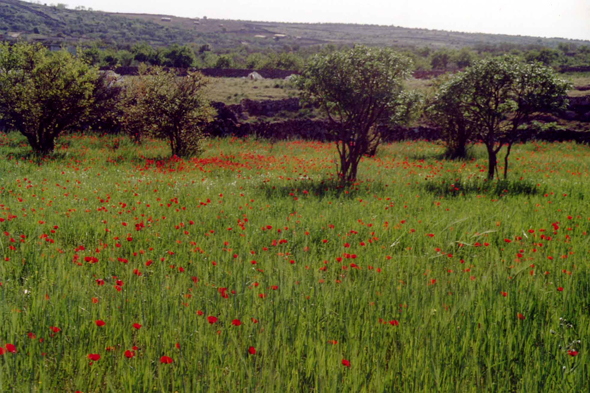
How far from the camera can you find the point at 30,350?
7.98 ft

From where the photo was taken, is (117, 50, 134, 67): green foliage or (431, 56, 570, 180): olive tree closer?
(431, 56, 570, 180): olive tree

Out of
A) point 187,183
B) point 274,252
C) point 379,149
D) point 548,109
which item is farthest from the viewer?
point 379,149

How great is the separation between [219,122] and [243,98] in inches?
128

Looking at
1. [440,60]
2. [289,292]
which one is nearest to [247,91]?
[289,292]

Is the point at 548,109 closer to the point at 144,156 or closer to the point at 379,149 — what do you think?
the point at 379,149

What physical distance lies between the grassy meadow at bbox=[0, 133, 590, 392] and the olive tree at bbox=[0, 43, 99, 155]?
23.2ft

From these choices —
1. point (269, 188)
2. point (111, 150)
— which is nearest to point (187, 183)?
point (269, 188)

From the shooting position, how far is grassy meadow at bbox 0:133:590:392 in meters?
2.43

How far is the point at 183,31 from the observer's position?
4884 inches

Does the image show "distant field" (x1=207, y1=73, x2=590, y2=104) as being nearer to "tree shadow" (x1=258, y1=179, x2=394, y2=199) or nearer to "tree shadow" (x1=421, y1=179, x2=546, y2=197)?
"tree shadow" (x1=421, y1=179, x2=546, y2=197)

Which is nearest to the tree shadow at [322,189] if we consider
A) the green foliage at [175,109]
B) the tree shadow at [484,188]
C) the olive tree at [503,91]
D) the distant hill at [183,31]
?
the tree shadow at [484,188]

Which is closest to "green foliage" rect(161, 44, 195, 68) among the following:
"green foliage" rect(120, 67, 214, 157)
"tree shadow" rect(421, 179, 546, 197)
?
"green foliage" rect(120, 67, 214, 157)

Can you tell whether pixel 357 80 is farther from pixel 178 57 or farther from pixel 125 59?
pixel 125 59

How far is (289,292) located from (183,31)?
138 metres
